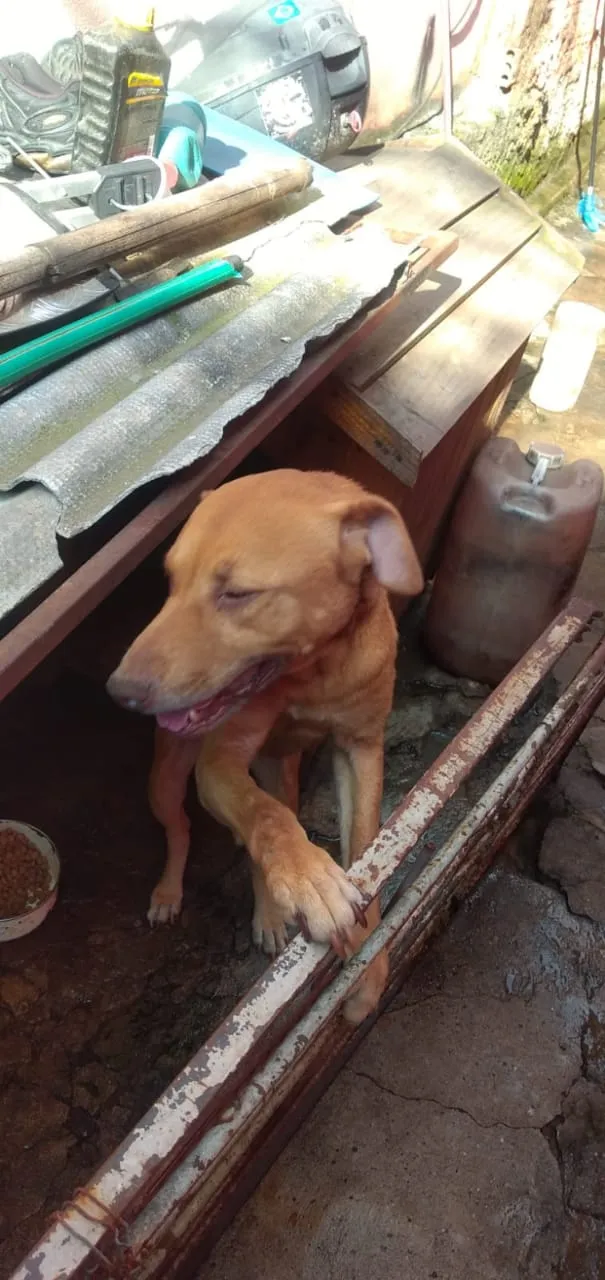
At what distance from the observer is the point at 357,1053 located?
286 cm

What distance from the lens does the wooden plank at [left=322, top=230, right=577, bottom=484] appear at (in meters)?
3.08

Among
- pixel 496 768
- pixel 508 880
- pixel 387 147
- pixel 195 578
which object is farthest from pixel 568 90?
pixel 195 578

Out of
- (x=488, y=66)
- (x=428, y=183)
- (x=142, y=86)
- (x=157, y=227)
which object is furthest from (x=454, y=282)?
(x=488, y=66)

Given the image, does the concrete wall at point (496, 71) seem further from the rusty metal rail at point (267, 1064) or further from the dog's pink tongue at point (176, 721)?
the dog's pink tongue at point (176, 721)

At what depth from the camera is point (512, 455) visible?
13.5ft

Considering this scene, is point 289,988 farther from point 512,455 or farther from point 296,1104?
point 512,455

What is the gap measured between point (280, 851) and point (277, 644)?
51cm

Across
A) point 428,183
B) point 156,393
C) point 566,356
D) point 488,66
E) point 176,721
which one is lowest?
point 566,356

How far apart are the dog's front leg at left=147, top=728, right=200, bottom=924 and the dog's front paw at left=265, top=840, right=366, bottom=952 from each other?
2.64 feet

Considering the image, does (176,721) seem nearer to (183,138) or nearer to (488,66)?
(183,138)

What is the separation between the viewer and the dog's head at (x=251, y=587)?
1.89 metres

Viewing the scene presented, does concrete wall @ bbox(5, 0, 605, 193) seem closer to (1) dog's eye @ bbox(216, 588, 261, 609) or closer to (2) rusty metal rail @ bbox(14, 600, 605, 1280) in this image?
(1) dog's eye @ bbox(216, 588, 261, 609)

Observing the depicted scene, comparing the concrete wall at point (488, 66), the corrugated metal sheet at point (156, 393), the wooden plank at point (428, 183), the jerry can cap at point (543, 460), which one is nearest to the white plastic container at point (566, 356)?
the wooden plank at point (428, 183)

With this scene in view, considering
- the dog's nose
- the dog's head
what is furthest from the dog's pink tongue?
the dog's nose
